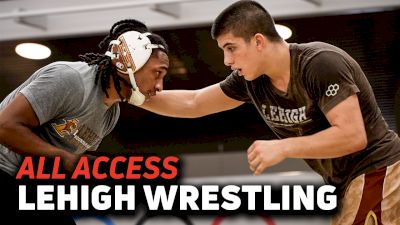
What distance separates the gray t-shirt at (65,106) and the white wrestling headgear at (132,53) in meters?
0.11

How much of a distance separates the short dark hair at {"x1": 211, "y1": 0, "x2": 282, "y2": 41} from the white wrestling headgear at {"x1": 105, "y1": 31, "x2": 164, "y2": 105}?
0.30m

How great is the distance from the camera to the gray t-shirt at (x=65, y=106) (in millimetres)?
2344

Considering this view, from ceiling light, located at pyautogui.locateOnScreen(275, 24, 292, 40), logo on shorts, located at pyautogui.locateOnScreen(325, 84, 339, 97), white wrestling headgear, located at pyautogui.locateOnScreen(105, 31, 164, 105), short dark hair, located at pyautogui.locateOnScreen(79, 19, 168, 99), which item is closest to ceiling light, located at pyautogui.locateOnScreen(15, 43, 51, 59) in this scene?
ceiling light, located at pyautogui.locateOnScreen(275, 24, 292, 40)

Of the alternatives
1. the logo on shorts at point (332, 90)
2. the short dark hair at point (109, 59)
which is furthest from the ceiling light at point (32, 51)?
the logo on shorts at point (332, 90)

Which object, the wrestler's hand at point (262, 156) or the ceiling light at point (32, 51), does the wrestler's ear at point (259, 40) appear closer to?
the wrestler's hand at point (262, 156)

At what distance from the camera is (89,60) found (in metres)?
2.59

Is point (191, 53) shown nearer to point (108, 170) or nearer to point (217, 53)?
point (217, 53)

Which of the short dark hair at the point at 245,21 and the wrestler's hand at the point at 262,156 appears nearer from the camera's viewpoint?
→ the wrestler's hand at the point at 262,156

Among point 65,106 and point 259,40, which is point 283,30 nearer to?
point 259,40

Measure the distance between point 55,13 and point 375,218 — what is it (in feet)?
8.03

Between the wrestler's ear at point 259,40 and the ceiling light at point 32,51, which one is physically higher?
the ceiling light at point 32,51

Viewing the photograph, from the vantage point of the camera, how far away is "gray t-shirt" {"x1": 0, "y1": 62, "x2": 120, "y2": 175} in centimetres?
234

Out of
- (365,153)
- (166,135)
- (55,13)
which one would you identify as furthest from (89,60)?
(166,135)

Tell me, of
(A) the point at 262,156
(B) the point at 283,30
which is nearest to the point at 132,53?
(A) the point at 262,156
